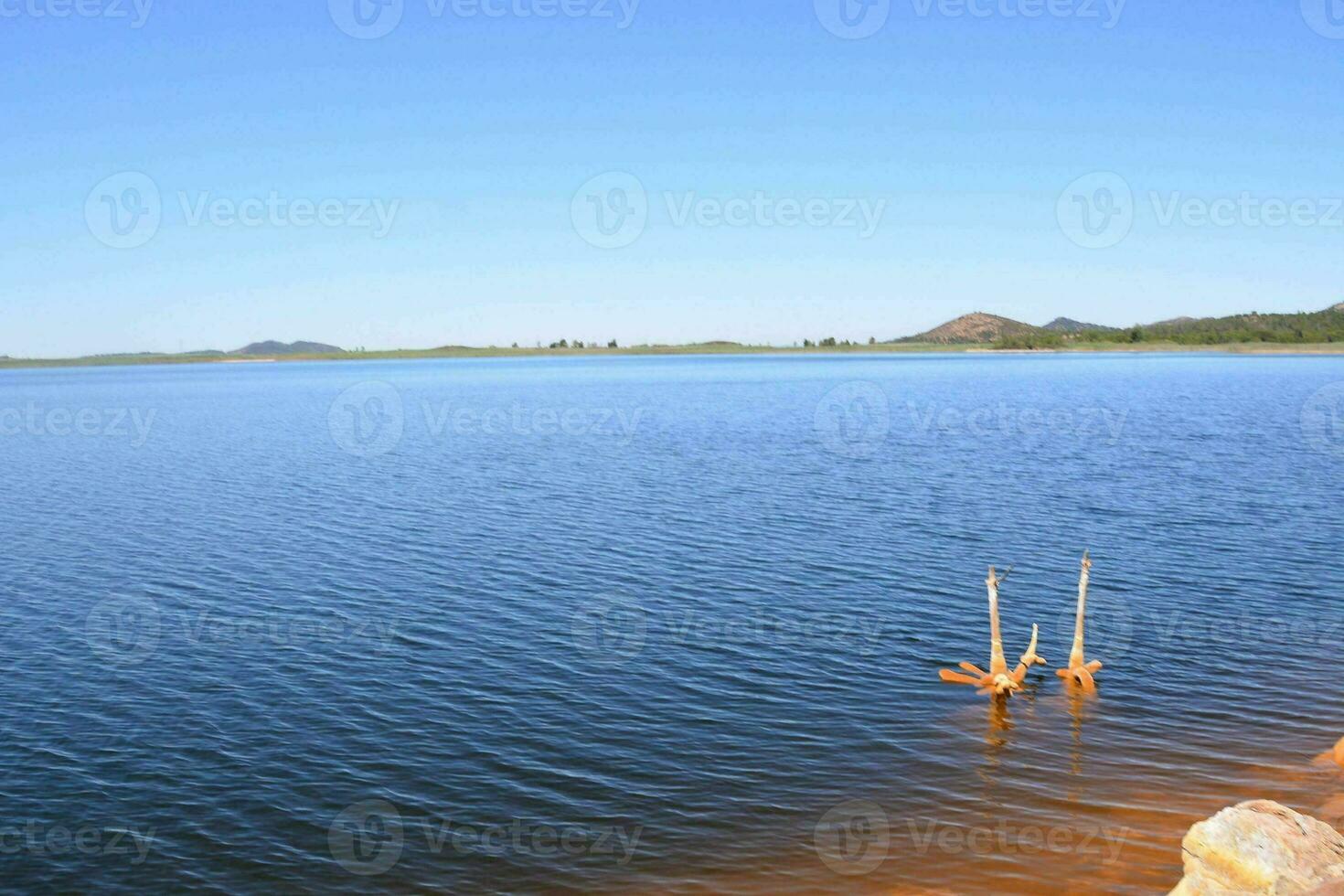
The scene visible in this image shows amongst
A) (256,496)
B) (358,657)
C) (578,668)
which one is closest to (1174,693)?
(578,668)

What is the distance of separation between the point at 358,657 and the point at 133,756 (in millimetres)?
7351

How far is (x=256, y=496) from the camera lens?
2331 inches

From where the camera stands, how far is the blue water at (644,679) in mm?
19797

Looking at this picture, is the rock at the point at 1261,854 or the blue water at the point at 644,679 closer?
the rock at the point at 1261,854

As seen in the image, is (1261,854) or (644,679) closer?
(1261,854)

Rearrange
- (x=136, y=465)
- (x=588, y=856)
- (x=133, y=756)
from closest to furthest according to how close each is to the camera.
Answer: (x=588, y=856) < (x=133, y=756) < (x=136, y=465)

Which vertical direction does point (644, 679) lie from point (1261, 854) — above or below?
below

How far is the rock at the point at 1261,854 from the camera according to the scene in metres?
14.7

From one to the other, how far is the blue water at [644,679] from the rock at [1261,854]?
282 centimetres

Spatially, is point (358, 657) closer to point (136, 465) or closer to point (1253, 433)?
point (136, 465)

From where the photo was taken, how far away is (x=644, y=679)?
93.7ft

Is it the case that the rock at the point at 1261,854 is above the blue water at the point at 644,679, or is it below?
above

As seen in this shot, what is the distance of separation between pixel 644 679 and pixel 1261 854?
1656 cm

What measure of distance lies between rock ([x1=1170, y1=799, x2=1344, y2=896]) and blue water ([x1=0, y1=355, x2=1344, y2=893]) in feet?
9.26
